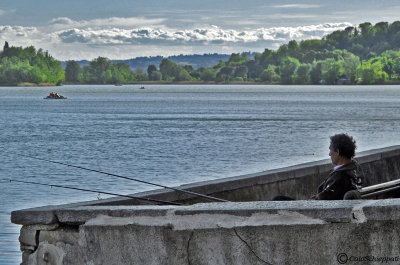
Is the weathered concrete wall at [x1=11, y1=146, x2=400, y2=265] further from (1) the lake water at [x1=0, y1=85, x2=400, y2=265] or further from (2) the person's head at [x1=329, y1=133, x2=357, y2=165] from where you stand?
(1) the lake water at [x1=0, y1=85, x2=400, y2=265]

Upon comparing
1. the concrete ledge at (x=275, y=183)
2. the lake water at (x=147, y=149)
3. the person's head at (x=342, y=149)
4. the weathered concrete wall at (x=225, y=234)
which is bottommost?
the lake water at (x=147, y=149)

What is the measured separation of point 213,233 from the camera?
15.6ft

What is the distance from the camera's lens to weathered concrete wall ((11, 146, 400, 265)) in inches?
177

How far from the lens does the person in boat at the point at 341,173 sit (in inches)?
237

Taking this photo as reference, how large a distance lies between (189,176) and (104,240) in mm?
27776

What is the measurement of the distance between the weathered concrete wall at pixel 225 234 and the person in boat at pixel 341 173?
131 cm

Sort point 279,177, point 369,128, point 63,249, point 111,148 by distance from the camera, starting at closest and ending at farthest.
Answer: point 63,249 < point 279,177 < point 111,148 < point 369,128

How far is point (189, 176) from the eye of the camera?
32781 mm

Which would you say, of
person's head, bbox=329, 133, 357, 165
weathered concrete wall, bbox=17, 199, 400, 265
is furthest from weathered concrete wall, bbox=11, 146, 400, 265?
person's head, bbox=329, 133, 357, 165

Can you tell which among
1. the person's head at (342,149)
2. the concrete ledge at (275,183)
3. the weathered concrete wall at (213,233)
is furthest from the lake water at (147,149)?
the weathered concrete wall at (213,233)

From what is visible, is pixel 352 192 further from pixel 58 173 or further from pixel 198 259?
pixel 58 173

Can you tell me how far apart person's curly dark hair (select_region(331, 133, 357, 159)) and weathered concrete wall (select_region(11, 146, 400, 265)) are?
1.54 m

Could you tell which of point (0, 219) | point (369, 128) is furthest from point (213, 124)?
point (0, 219)

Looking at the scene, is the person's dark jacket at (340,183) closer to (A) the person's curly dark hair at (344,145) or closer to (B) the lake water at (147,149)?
(A) the person's curly dark hair at (344,145)
